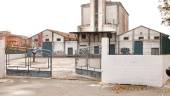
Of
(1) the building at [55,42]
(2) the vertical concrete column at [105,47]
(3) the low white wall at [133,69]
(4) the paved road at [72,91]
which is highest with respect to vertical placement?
(1) the building at [55,42]

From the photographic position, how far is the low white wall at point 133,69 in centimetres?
1589

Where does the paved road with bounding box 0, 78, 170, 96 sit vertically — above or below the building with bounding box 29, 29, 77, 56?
below

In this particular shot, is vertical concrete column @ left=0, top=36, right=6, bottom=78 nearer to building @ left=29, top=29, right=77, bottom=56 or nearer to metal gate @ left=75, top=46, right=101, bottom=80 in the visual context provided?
metal gate @ left=75, top=46, right=101, bottom=80

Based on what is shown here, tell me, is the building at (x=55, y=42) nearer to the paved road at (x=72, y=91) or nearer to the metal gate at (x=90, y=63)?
the metal gate at (x=90, y=63)

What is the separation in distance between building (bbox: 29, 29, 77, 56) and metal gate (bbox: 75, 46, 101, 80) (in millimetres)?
33101

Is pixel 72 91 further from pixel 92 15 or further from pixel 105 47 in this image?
pixel 92 15

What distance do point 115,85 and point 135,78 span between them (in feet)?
3.76

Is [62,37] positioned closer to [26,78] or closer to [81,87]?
[26,78]

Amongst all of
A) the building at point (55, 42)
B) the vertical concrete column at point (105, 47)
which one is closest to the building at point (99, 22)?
the building at point (55, 42)

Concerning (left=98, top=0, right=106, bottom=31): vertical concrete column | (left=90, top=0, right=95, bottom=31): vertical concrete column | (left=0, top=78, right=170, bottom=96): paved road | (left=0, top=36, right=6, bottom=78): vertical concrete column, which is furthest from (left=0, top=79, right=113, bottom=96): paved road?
Result: (left=90, top=0, right=95, bottom=31): vertical concrete column

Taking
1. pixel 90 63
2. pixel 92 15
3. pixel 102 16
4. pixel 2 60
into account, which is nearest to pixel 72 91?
pixel 90 63

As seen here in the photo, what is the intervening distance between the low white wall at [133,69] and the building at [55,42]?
3748 cm

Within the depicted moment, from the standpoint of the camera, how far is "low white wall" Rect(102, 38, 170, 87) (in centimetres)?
1589

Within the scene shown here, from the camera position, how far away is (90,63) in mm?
19984
